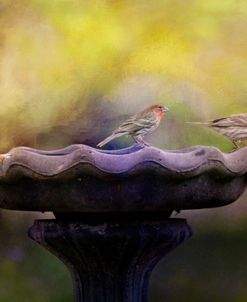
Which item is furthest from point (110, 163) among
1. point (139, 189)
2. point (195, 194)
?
point (195, 194)

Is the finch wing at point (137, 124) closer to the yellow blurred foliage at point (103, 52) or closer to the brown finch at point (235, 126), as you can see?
the brown finch at point (235, 126)

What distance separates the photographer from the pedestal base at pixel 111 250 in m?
2.93

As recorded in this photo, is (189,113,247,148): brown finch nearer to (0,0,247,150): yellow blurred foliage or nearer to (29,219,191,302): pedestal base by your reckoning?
(29,219,191,302): pedestal base

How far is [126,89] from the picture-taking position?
4.17 meters

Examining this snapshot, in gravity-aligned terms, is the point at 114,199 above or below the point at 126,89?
below

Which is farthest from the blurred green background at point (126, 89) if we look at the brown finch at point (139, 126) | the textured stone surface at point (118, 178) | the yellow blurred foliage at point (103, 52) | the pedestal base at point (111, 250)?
the textured stone surface at point (118, 178)

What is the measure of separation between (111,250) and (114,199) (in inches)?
12.9

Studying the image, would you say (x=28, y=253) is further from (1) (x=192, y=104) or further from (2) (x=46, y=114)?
(1) (x=192, y=104)

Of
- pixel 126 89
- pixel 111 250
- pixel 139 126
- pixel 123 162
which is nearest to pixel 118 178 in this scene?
pixel 123 162

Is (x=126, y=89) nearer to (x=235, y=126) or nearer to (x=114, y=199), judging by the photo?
(x=235, y=126)

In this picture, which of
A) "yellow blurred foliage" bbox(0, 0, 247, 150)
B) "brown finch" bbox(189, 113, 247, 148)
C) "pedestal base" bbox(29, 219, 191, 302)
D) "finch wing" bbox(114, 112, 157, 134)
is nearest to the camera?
"pedestal base" bbox(29, 219, 191, 302)

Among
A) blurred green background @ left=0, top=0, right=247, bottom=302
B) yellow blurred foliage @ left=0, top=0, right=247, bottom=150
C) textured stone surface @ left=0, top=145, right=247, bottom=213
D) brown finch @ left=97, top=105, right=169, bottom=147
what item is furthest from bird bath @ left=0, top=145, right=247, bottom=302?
yellow blurred foliage @ left=0, top=0, right=247, bottom=150

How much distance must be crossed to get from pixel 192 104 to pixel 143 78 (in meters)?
0.27

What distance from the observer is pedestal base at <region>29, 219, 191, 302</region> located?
115 inches
